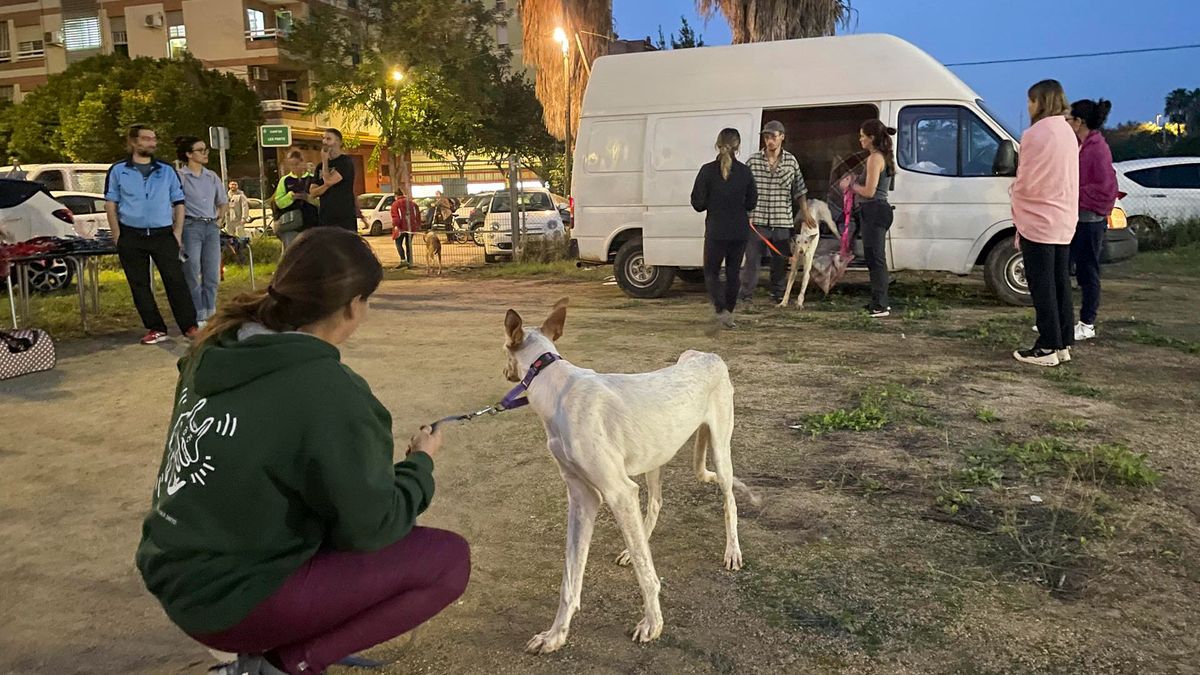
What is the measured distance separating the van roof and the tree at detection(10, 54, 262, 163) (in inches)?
1051

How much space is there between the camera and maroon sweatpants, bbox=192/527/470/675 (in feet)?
6.34

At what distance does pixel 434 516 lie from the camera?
388cm

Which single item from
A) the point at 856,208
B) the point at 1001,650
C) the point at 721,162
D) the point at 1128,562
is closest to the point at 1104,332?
the point at 856,208

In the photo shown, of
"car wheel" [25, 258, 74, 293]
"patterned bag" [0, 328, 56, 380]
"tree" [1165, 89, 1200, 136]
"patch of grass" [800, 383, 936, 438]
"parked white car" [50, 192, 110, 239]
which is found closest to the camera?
"patch of grass" [800, 383, 936, 438]

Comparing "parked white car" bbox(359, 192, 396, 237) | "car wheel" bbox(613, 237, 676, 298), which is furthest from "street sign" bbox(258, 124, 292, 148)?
"parked white car" bbox(359, 192, 396, 237)

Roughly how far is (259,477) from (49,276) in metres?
13.0

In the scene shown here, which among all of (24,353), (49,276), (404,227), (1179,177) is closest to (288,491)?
(24,353)

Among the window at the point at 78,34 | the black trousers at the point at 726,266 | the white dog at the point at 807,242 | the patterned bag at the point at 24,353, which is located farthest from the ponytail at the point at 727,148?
the window at the point at 78,34

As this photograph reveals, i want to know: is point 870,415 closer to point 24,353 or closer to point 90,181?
point 24,353

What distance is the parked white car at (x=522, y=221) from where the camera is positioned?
1650 cm

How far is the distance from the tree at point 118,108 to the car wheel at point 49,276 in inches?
830

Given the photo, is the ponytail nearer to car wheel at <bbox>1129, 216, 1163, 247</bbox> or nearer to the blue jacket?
the blue jacket

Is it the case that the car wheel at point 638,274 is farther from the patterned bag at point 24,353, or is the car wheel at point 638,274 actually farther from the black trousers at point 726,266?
the patterned bag at point 24,353

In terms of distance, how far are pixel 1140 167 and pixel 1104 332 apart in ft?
28.8
